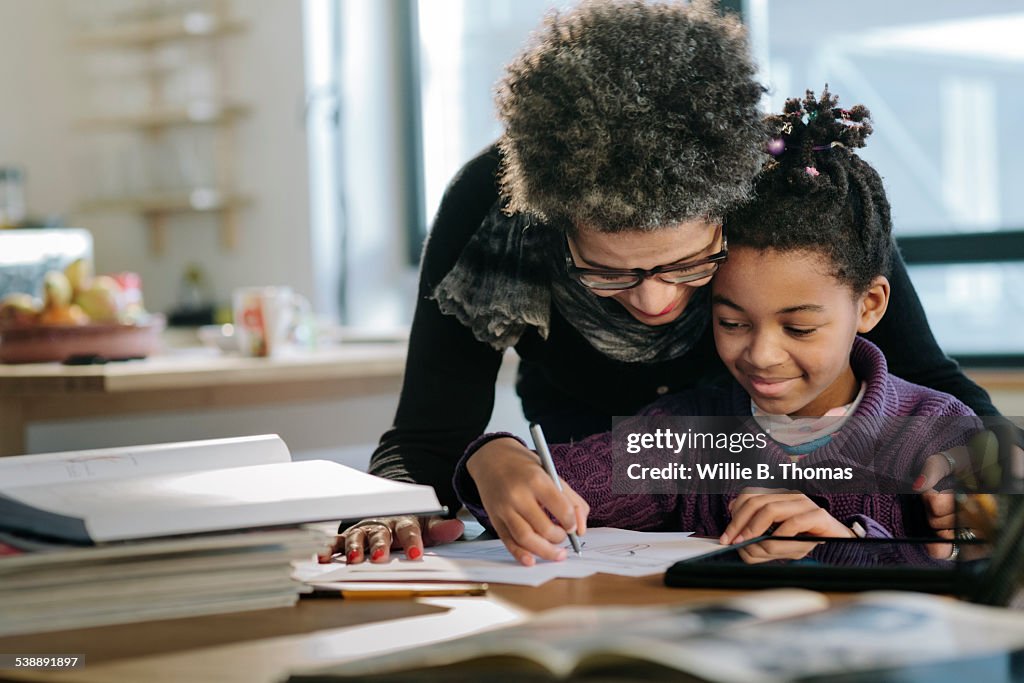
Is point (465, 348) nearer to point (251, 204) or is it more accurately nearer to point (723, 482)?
point (723, 482)

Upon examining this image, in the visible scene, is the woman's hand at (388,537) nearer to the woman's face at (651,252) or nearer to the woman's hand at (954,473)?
the woman's face at (651,252)

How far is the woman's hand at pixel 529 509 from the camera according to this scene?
956 millimetres

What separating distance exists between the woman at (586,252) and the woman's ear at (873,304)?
53 mm

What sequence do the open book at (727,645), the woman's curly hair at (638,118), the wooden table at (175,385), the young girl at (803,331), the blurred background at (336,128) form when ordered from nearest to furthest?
the open book at (727,645), the woman's curly hair at (638,118), the young girl at (803,331), the wooden table at (175,385), the blurred background at (336,128)

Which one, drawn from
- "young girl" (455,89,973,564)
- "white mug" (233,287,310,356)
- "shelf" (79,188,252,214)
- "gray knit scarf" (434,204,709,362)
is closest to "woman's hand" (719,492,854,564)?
"young girl" (455,89,973,564)

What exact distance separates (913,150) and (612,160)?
9.20 feet

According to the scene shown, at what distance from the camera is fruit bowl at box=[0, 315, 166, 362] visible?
2561mm

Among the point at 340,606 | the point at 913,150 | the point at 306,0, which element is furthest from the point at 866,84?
the point at 340,606

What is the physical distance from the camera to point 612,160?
41.9 inches

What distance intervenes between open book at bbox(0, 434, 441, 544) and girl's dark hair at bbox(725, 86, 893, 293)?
0.49 metres

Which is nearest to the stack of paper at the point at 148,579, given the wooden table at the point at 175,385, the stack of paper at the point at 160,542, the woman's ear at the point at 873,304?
the stack of paper at the point at 160,542

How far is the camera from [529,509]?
0.98 meters

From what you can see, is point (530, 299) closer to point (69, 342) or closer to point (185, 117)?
point (69, 342)

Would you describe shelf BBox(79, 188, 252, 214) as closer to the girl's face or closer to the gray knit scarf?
the gray knit scarf
